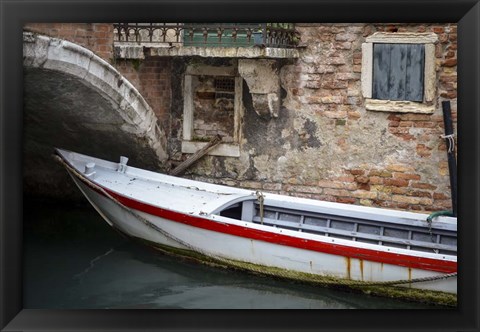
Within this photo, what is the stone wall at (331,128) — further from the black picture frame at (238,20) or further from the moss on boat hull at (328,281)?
the black picture frame at (238,20)

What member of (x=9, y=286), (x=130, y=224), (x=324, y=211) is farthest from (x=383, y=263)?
(x=9, y=286)

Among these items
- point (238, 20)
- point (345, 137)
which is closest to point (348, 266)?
point (345, 137)

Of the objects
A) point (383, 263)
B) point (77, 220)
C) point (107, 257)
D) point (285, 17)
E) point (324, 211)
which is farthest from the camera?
point (77, 220)

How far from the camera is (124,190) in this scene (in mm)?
A: 5789

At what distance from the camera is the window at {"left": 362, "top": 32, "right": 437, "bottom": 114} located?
5.50 metres

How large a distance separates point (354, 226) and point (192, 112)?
4.40 feet

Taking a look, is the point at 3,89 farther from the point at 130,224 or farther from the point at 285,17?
the point at 130,224

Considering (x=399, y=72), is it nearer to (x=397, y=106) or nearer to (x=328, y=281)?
(x=397, y=106)

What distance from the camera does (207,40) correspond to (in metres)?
6.00

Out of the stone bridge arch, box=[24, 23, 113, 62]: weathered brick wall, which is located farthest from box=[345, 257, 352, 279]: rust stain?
box=[24, 23, 113, 62]: weathered brick wall

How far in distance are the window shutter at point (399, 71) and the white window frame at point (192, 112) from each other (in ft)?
2.99

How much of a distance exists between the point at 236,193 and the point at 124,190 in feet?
2.16

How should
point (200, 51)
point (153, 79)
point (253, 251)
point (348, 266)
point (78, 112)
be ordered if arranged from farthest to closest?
point (153, 79) → point (78, 112) → point (200, 51) → point (253, 251) → point (348, 266)

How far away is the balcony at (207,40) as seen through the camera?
5.66 meters
